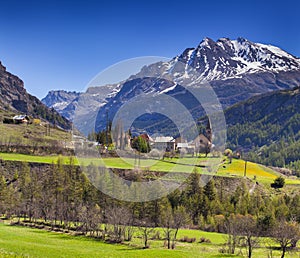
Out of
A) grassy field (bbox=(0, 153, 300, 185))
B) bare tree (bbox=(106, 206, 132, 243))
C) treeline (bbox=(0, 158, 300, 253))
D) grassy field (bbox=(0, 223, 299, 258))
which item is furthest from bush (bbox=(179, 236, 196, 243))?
grassy field (bbox=(0, 153, 300, 185))

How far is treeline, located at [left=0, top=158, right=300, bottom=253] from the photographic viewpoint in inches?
1975

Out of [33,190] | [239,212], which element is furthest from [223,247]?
[33,190]

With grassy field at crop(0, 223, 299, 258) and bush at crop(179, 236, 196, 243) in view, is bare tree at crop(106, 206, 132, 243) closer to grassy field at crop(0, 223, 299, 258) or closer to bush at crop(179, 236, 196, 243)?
grassy field at crop(0, 223, 299, 258)

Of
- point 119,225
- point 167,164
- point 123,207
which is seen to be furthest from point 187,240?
point 167,164

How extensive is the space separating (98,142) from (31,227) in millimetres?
53344

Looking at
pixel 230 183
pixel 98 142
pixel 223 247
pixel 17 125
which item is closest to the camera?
pixel 223 247

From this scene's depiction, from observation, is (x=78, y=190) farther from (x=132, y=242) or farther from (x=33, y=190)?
(x=132, y=242)

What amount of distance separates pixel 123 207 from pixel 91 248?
16420mm

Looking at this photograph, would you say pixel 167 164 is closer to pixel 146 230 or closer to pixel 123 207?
pixel 123 207

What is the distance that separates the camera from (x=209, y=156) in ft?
347

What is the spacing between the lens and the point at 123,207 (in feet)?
174

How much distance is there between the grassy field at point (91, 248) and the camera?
32125mm

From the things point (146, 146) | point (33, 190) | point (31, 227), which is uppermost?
point (146, 146)

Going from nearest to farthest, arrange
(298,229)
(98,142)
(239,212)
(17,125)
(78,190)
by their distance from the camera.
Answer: (298,229), (239,212), (78,190), (98,142), (17,125)
